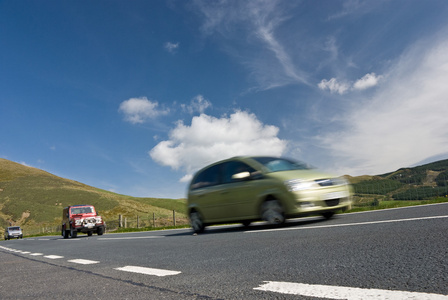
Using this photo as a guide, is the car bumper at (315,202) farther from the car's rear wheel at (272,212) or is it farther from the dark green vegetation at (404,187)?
the dark green vegetation at (404,187)

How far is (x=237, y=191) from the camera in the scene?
9.77 m

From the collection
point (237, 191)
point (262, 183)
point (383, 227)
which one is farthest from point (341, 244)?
point (237, 191)

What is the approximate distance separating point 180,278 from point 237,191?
5.76 metres

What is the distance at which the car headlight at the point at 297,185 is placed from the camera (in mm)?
8617

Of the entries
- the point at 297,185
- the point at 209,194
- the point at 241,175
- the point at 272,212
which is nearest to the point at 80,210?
the point at 209,194

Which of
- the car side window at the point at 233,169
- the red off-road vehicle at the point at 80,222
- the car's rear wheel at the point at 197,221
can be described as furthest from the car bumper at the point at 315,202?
the red off-road vehicle at the point at 80,222

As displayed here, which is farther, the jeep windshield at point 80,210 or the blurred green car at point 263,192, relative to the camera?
the jeep windshield at point 80,210

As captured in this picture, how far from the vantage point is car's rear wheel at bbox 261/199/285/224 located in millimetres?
8906

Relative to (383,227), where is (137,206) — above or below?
above

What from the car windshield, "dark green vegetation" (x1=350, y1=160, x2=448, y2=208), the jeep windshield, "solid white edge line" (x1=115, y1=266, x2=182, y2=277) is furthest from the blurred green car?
the jeep windshield

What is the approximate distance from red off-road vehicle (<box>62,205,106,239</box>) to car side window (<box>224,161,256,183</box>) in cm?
1646

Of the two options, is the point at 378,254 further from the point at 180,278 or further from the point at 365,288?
the point at 180,278

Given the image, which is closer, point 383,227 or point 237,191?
point 383,227

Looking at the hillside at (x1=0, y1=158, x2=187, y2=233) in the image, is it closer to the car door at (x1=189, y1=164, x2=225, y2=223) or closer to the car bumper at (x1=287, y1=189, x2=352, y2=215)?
the car door at (x1=189, y1=164, x2=225, y2=223)
